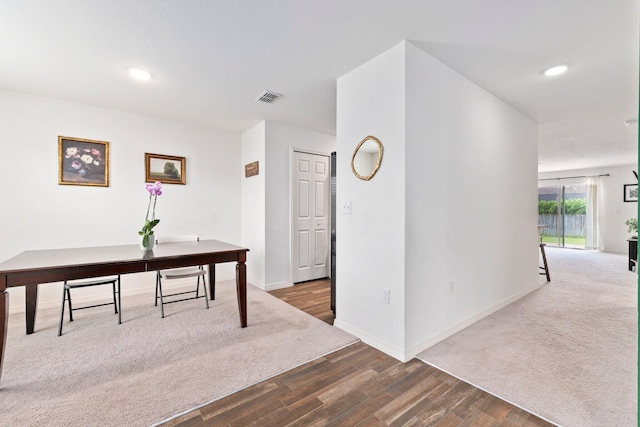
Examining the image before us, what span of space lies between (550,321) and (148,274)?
15.8 ft

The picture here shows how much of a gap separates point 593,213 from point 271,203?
925cm

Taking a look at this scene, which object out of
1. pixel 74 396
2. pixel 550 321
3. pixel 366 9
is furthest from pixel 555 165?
pixel 74 396


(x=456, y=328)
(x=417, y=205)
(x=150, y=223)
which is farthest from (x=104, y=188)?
(x=456, y=328)

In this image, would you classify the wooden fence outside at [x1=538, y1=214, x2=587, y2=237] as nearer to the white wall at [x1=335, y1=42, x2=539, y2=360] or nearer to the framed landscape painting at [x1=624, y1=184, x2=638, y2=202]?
the framed landscape painting at [x1=624, y1=184, x2=638, y2=202]

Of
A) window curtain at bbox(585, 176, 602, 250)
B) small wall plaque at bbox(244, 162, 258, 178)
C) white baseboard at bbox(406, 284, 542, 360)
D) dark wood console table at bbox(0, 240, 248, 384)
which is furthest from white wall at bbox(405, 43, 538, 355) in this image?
window curtain at bbox(585, 176, 602, 250)

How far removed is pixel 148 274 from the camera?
3.93m

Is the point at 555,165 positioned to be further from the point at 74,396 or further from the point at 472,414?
the point at 74,396

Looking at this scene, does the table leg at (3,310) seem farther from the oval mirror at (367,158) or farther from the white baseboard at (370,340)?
the oval mirror at (367,158)

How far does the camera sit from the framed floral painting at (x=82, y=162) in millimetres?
3418

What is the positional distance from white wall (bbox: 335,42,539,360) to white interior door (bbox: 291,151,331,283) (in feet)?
5.53

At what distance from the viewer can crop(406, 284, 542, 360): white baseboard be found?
224 centimetres

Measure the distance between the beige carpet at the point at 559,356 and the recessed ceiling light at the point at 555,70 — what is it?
7.84ft

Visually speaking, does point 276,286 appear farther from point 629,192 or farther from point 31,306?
point 629,192

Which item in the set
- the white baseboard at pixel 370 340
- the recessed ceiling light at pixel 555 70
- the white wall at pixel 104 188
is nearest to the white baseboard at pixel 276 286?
the white wall at pixel 104 188
